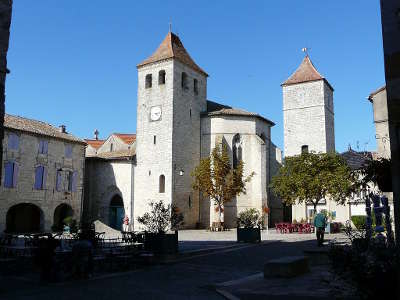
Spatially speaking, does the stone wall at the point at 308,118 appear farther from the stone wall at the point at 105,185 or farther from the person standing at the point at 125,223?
the person standing at the point at 125,223

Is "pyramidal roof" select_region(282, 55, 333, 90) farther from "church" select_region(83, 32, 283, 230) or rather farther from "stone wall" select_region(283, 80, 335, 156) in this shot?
"church" select_region(83, 32, 283, 230)

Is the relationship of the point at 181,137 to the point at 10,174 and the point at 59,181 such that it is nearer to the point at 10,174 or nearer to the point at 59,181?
the point at 59,181

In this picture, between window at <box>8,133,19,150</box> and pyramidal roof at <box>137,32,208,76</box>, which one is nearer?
window at <box>8,133,19,150</box>

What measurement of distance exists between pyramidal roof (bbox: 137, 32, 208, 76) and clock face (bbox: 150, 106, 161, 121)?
4.07m

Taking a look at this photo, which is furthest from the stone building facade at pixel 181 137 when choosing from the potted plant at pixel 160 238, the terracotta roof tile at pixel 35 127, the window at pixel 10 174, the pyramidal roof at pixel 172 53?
the potted plant at pixel 160 238

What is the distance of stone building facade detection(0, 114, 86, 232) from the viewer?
28.9m

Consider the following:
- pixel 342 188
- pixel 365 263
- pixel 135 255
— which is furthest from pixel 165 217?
pixel 342 188

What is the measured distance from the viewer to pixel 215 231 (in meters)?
29.8

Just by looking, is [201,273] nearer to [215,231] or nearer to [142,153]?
[215,231]

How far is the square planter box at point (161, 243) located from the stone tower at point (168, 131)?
56.9 ft

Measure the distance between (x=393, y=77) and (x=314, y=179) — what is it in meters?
20.8

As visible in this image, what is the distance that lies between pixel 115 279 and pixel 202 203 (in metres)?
24.2

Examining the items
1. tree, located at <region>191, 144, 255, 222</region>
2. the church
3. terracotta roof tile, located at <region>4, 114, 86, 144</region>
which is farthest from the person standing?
terracotta roof tile, located at <region>4, 114, 86, 144</region>

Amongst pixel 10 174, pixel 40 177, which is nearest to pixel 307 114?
pixel 40 177
